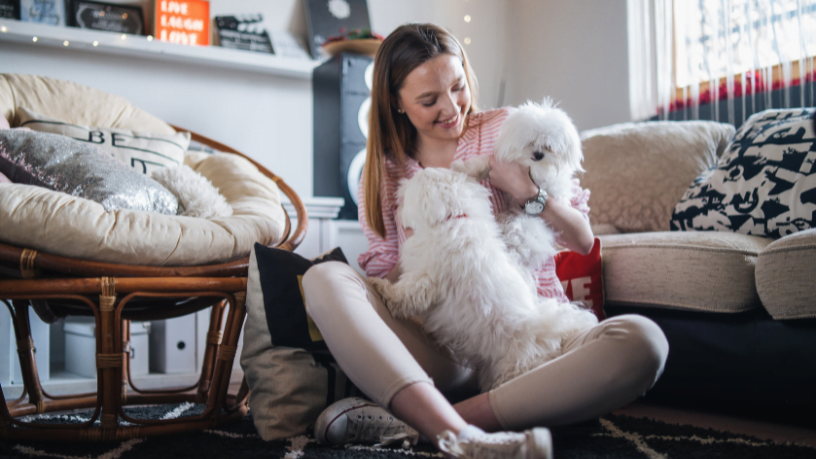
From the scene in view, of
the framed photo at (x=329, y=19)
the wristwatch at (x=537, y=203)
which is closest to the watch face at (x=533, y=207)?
the wristwatch at (x=537, y=203)

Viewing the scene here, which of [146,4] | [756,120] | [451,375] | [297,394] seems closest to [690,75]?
[756,120]

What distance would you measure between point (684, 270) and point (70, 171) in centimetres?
144

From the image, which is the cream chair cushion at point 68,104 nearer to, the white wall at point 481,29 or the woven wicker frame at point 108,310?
the woven wicker frame at point 108,310

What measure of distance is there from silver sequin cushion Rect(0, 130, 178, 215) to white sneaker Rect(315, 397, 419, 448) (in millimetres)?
627

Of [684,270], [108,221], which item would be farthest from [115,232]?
[684,270]

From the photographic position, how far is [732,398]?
4.19 ft

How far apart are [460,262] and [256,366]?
0.51 metres

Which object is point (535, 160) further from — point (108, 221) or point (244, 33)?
point (244, 33)

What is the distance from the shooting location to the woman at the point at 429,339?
2.67 feet

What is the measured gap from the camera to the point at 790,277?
3.86 feet

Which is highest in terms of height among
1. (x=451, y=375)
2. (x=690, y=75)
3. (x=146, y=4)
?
(x=146, y=4)

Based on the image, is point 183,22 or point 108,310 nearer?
point 108,310

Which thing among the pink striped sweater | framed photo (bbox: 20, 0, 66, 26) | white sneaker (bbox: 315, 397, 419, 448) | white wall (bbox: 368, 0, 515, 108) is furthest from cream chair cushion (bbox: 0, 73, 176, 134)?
white wall (bbox: 368, 0, 515, 108)

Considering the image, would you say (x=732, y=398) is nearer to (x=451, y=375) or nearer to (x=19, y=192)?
(x=451, y=375)
